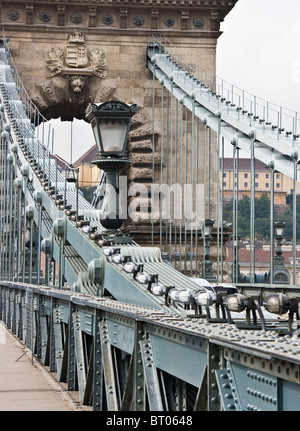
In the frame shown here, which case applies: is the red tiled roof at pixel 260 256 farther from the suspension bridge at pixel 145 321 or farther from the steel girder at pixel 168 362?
the steel girder at pixel 168 362

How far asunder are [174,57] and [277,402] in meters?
37.3

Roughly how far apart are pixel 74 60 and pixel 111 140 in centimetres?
2675

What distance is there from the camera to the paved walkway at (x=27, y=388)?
9.84 m

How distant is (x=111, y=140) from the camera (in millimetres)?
14102

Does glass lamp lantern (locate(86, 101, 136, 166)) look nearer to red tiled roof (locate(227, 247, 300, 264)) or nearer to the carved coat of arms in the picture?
the carved coat of arms

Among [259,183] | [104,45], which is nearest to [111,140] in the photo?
[104,45]

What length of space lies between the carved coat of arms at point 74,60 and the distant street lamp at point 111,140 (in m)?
26.4

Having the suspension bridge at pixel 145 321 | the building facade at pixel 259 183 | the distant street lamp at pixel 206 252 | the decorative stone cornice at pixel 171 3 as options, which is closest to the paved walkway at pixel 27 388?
the suspension bridge at pixel 145 321

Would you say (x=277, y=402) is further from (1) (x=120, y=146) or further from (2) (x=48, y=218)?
(2) (x=48, y=218)

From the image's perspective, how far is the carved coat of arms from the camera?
1585 inches

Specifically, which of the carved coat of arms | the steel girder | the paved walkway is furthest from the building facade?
the steel girder

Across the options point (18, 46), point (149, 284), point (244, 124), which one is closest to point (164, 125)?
point (18, 46)

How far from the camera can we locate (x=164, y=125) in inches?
1624

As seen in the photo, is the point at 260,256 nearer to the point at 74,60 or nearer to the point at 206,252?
the point at 74,60
